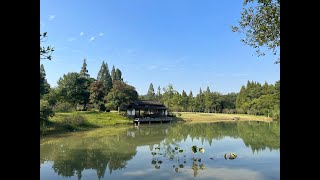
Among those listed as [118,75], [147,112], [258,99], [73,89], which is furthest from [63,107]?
[258,99]

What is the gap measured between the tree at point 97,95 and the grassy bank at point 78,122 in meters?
4.34

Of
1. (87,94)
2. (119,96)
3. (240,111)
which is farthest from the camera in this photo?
(240,111)

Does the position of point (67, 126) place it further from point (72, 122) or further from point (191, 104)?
point (191, 104)

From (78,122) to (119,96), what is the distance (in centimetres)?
977

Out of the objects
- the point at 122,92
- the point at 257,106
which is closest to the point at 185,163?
the point at 122,92

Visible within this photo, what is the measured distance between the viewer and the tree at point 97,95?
40406 millimetres

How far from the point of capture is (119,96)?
3859 cm

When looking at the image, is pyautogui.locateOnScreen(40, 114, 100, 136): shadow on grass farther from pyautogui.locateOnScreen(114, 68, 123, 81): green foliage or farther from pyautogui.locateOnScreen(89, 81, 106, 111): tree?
pyautogui.locateOnScreen(114, 68, 123, 81): green foliage

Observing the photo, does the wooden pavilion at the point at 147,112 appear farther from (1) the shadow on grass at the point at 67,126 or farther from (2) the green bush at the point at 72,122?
(2) the green bush at the point at 72,122

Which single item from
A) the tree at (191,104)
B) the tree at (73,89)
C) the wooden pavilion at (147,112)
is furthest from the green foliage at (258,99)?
the tree at (73,89)

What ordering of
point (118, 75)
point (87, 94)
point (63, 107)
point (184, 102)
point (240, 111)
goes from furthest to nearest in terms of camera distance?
point (118, 75)
point (184, 102)
point (240, 111)
point (87, 94)
point (63, 107)
